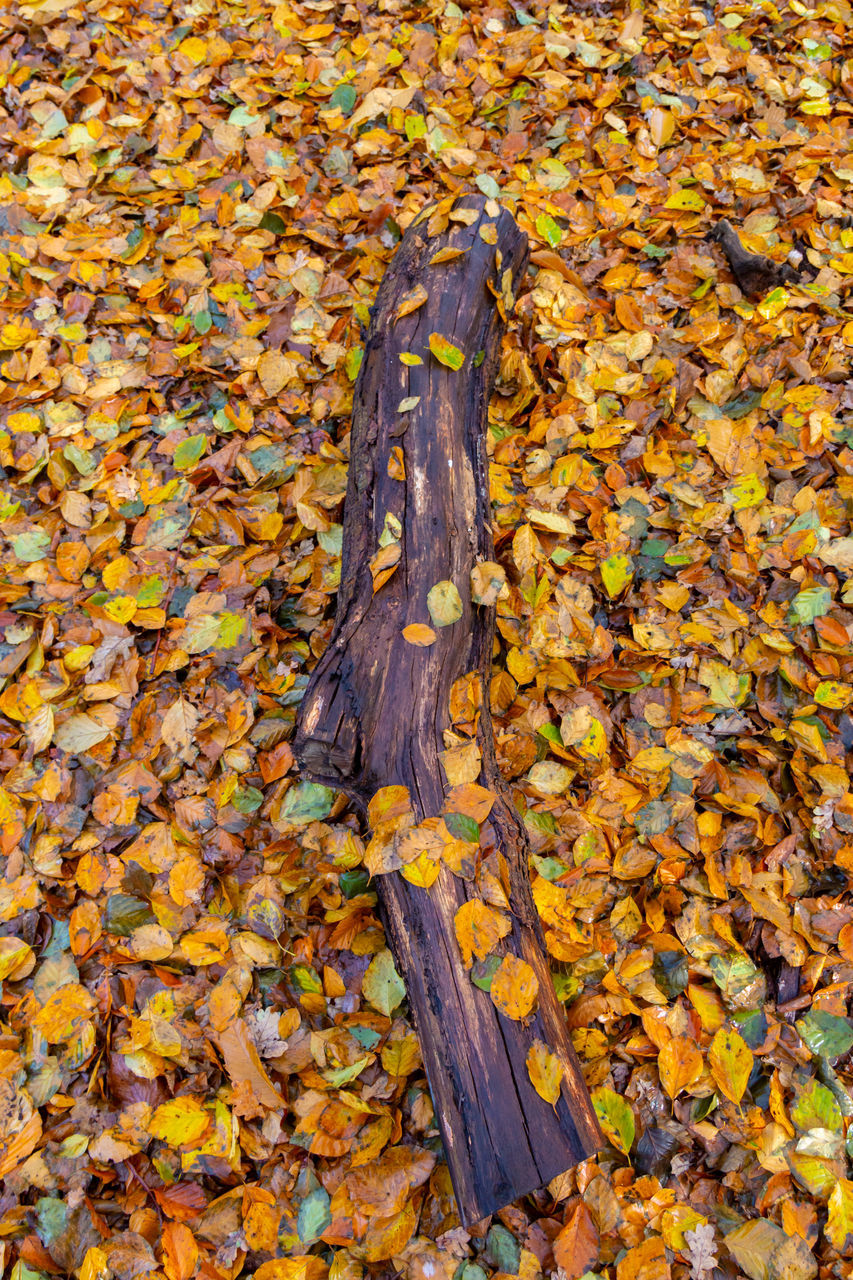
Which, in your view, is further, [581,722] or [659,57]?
[659,57]

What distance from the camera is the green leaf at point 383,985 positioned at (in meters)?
1.66

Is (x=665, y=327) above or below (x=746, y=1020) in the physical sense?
above

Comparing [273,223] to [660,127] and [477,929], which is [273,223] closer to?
[660,127]

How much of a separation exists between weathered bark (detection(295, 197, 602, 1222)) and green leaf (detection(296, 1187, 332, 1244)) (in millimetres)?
339

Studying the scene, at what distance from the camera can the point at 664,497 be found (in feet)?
7.36

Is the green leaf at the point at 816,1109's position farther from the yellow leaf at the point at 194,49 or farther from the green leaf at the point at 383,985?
the yellow leaf at the point at 194,49

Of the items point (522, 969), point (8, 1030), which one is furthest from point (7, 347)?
point (522, 969)

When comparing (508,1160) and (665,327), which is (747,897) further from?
(665,327)

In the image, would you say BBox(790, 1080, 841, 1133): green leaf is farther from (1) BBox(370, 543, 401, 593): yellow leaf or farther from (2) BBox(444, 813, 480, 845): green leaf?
(1) BBox(370, 543, 401, 593): yellow leaf

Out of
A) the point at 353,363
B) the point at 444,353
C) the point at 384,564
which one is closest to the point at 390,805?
the point at 384,564

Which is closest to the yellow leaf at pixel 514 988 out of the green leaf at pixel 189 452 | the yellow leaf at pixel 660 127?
the green leaf at pixel 189 452

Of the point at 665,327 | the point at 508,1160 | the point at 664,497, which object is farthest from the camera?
the point at 665,327

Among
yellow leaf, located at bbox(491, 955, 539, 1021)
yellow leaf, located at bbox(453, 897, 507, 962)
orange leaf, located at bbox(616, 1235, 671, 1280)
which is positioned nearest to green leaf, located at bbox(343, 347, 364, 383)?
yellow leaf, located at bbox(453, 897, 507, 962)

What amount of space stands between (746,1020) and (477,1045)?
0.64 m
